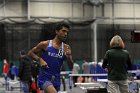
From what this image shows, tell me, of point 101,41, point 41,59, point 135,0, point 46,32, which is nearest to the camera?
point 41,59

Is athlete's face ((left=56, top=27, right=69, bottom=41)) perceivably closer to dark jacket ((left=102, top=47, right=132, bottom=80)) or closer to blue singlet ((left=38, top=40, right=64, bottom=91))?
blue singlet ((left=38, top=40, right=64, bottom=91))

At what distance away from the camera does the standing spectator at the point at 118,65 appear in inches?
347

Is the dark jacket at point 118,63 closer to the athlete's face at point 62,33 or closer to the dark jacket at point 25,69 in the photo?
the athlete's face at point 62,33

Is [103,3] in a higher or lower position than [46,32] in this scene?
higher

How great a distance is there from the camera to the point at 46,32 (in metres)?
34.7

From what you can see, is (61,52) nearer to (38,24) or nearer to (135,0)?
(38,24)

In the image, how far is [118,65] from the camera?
880 centimetres

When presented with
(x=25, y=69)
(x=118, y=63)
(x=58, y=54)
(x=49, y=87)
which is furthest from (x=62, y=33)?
(x=25, y=69)

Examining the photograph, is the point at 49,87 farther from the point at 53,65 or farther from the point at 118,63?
the point at 118,63

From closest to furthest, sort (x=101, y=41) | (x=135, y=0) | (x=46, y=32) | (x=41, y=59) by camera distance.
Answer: (x=41, y=59), (x=46, y=32), (x=101, y=41), (x=135, y=0)

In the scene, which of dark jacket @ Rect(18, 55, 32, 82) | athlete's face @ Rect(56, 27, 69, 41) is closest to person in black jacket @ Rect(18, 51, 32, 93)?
dark jacket @ Rect(18, 55, 32, 82)

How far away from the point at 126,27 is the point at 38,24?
7772 mm

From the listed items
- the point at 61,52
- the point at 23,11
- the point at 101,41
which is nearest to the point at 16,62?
the point at 23,11

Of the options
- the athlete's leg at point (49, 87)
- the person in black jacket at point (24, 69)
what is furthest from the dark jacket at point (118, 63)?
the person in black jacket at point (24, 69)
